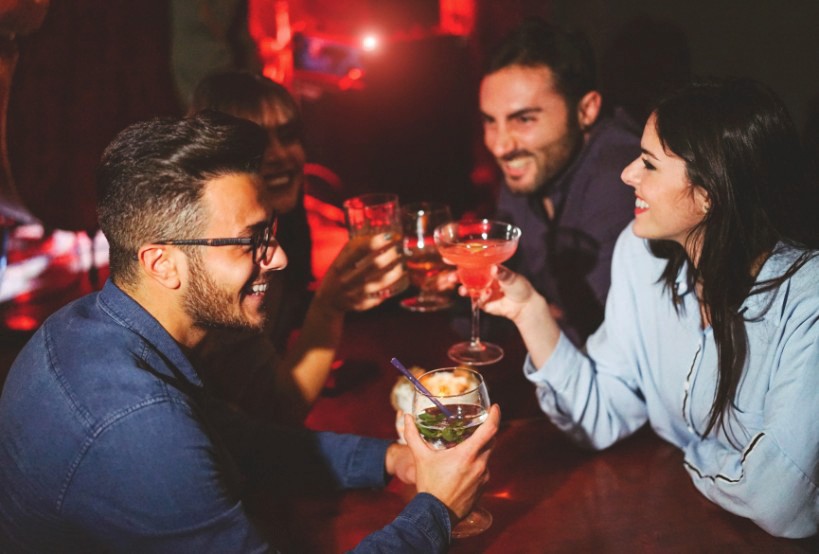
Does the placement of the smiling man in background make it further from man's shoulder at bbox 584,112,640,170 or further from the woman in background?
the woman in background

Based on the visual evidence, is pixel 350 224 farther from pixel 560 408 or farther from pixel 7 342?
pixel 7 342

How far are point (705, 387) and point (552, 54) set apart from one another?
67.4 inches

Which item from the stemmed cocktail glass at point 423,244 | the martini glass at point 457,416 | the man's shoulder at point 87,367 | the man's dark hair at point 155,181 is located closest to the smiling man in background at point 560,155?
the stemmed cocktail glass at point 423,244

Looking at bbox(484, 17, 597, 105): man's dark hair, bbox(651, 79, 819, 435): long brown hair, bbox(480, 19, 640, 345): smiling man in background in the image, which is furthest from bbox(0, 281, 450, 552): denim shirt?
bbox(484, 17, 597, 105): man's dark hair

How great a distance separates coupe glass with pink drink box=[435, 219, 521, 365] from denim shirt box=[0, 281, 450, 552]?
85 cm

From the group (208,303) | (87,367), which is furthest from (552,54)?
(87,367)

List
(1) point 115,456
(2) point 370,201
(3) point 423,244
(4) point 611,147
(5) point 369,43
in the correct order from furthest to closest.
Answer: (5) point 369,43
(4) point 611,147
(3) point 423,244
(2) point 370,201
(1) point 115,456

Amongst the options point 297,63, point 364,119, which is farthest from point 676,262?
point 297,63

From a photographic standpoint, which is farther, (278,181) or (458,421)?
(278,181)

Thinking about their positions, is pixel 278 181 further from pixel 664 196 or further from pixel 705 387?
pixel 705 387

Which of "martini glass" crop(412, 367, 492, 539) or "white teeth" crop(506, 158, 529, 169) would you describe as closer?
"martini glass" crop(412, 367, 492, 539)

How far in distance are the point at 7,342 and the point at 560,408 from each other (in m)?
2.41

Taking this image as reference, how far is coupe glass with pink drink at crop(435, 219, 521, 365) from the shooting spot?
2.13 meters

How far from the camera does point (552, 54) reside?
3051 millimetres
